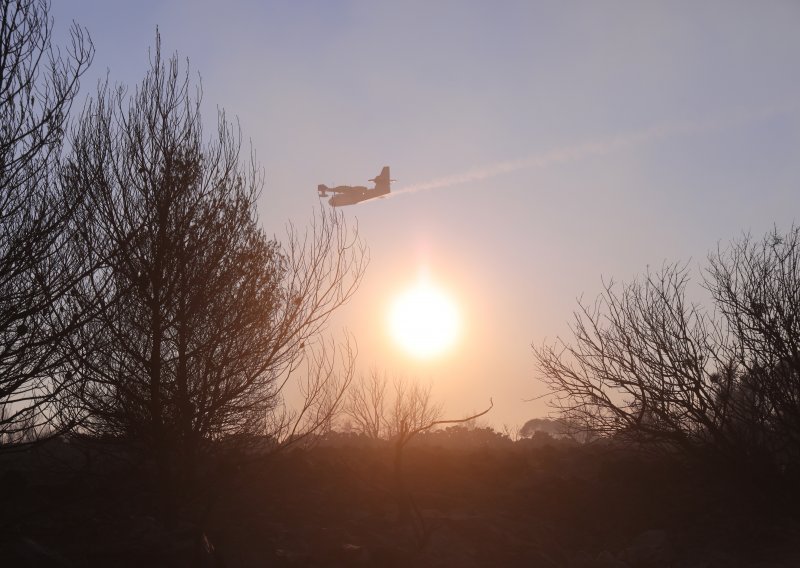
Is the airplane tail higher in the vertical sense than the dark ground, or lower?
higher

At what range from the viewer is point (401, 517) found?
13.6 meters

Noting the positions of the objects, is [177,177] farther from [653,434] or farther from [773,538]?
[773,538]

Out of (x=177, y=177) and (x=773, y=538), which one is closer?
(x=177, y=177)

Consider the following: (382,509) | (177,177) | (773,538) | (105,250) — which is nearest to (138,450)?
(105,250)

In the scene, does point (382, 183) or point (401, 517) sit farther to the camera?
point (382, 183)

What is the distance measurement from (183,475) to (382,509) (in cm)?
418

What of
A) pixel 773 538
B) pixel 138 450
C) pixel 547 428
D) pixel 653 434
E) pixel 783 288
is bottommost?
pixel 773 538

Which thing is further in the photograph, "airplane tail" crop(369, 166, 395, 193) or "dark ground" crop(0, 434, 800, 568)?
"airplane tail" crop(369, 166, 395, 193)

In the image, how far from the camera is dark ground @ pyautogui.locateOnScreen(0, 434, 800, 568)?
418 inches

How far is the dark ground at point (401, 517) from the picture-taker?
10.6 m

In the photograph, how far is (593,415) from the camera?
49.6 feet

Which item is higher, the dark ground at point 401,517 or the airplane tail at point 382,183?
the airplane tail at point 382,183

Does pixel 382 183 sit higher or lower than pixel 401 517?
higher

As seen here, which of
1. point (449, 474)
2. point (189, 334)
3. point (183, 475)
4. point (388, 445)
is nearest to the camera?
point (189, 334)
